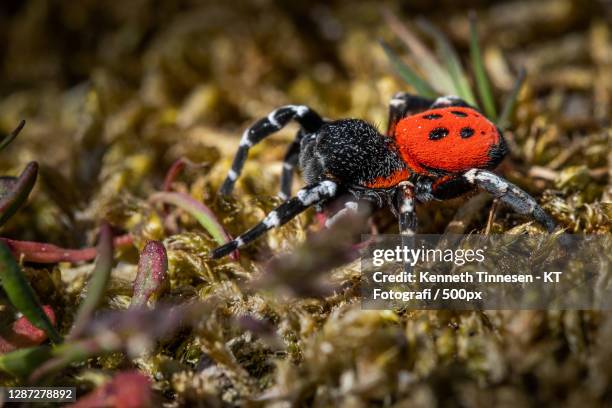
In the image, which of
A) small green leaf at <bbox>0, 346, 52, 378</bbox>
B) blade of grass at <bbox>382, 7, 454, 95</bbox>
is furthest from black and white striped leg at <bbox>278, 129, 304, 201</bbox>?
small green leaf at <bbox>0, 346, 52, 378</bbox>

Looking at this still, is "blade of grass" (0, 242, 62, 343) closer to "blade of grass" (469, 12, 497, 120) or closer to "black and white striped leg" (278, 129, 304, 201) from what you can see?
"black and white striped leg" (278, 129, 304, 201)

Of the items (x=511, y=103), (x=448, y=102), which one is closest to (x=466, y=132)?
(x=448, y=102)

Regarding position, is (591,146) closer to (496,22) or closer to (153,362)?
(496,22)

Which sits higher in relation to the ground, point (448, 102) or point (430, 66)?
point (430, 66)

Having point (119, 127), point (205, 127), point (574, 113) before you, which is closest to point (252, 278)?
point (205, 127)

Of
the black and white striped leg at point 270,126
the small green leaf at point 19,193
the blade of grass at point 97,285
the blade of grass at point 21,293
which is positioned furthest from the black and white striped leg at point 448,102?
the blade of grass at point 21,293

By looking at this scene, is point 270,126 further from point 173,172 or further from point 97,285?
point 97,285
